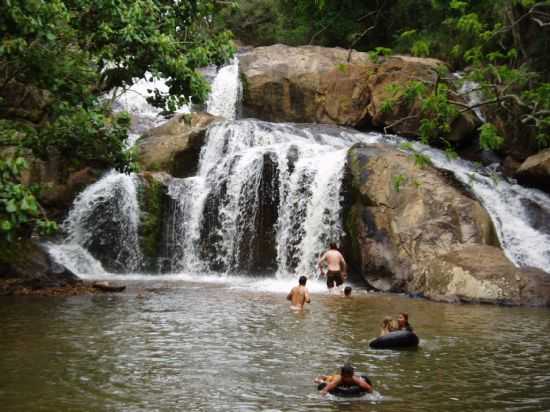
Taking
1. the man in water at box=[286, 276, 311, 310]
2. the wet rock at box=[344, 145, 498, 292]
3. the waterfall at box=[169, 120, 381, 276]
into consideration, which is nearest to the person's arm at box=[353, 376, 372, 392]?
the man in water at box=[286, 276, 311, 310]

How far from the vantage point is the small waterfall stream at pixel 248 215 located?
23203 millimetres

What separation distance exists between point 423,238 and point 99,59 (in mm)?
11423

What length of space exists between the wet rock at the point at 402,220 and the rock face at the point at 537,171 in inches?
167

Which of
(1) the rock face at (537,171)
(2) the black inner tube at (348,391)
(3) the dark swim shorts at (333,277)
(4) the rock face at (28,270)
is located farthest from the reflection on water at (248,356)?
(1) the rock face at (537,171)

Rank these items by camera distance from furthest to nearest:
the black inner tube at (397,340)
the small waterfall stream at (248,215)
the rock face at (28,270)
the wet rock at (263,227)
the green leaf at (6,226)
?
the wet rock at (263,227), the small waterfall stream at (248,215), the rock face at (28,270), the black inner tube at (397,340), the green leaf at (6,226)

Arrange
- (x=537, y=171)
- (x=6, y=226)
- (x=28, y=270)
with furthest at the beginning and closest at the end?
(x=537, y=171) → (x=28, y=270) → (x=6, y=226)

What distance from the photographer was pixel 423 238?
20359 mm

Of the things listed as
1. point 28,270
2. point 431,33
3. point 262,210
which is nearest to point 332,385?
point 28,270

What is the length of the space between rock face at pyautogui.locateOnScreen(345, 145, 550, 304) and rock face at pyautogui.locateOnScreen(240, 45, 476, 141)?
28.4 ft

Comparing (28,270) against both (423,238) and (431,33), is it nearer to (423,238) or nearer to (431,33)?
(423,238)

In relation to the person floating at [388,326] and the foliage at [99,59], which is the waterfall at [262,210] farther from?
the person floating at [388,326]

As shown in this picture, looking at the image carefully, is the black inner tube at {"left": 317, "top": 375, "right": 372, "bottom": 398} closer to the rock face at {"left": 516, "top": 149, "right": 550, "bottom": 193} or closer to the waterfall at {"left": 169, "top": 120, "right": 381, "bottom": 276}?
the waterfall at {"left": 169, "top": 120, "right": 381, "bottom": 276}

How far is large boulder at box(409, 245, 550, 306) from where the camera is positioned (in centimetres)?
1772

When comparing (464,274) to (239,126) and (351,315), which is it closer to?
(351,315)
